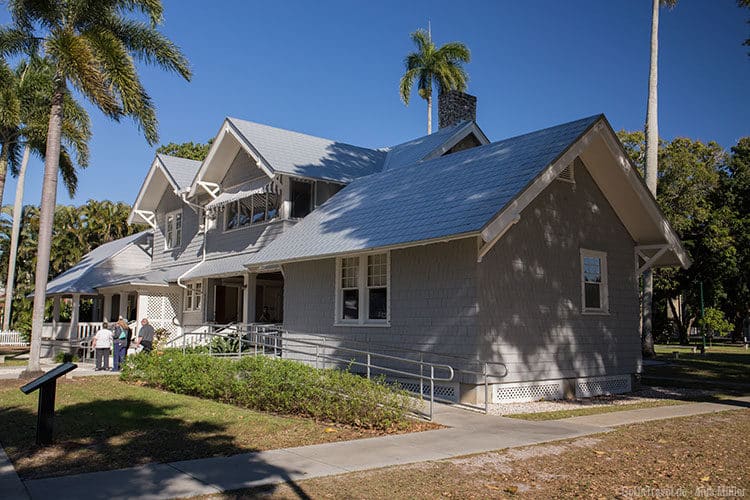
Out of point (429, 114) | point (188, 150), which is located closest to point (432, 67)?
point (429, 114)

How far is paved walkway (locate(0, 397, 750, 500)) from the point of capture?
685 cm

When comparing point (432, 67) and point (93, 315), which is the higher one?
point (432, 67)

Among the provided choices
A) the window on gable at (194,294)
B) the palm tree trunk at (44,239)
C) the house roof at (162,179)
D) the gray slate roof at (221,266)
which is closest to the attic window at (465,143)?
the gray slate roof at (221,266)

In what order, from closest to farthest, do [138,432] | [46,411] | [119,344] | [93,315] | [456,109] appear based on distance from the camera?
1. [46,411]
2. [138,432]
3. [119,344]
4. [456,109]
5. [93,315]

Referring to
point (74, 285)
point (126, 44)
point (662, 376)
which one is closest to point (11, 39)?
point (126, 44)

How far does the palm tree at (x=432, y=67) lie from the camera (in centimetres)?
4684

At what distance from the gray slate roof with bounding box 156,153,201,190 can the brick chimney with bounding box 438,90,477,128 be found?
10.8m

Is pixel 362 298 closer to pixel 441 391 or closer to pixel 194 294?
pixel 441 391

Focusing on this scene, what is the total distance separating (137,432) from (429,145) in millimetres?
16845

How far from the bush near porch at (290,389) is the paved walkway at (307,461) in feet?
2.61

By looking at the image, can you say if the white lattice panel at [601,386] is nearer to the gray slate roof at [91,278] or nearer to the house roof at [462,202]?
the house roof at [462,202]

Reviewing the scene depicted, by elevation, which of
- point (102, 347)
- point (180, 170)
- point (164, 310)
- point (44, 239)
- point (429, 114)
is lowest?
point (102, 347)

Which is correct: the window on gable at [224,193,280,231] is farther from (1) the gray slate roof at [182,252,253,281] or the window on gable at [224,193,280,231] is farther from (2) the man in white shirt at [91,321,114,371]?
(2) the man in white shirt at [91,321,114,371]

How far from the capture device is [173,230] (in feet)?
96.9
